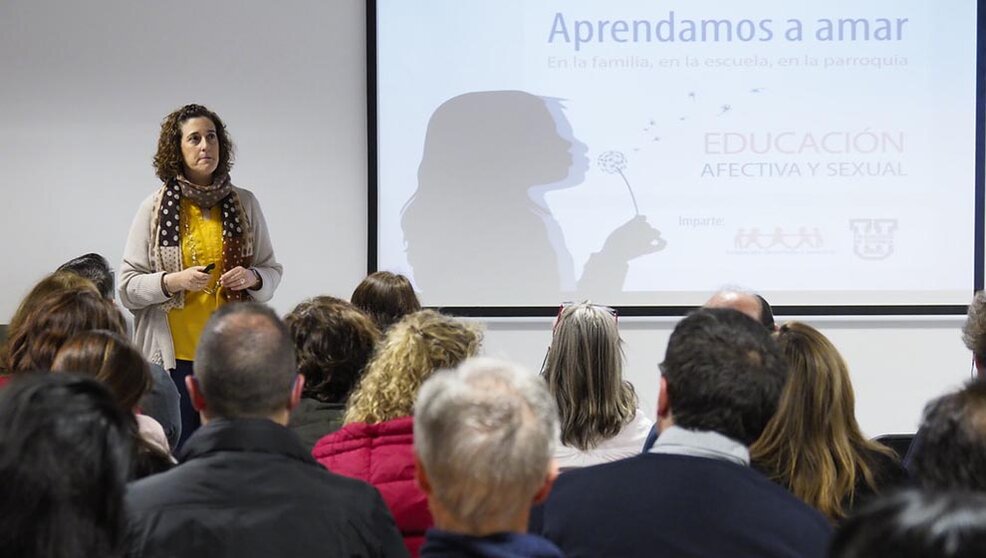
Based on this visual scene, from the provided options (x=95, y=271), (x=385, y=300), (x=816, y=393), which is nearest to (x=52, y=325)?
(x=385, y=300)

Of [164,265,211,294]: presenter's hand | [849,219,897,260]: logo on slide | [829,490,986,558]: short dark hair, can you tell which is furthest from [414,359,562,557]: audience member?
[849,219,897,260]: logo on slide

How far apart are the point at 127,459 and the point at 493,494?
431 mm

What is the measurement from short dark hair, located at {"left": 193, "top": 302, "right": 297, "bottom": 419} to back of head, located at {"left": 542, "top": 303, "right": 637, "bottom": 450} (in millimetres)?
1137

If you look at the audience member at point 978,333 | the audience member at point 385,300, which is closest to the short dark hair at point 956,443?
the audience member at point 978,333

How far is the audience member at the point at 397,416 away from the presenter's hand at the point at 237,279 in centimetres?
164

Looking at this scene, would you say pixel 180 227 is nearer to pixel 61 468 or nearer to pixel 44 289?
pixel 44 289

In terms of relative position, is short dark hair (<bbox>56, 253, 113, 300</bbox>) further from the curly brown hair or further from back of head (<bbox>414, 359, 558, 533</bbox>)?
back of head (<bbox>414, 359, 558, 533</bbox>)

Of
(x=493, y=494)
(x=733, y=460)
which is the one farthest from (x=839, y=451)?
(x=493, y=494)

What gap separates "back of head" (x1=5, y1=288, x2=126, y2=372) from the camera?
2.47 meters

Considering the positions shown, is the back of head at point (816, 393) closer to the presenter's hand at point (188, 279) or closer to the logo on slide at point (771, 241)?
the presenter's hand at point (188, 279)

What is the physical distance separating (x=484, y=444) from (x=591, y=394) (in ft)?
5.02

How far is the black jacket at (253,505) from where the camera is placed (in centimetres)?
159

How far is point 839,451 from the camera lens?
2.13 metres

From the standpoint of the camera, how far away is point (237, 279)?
3979 mm
